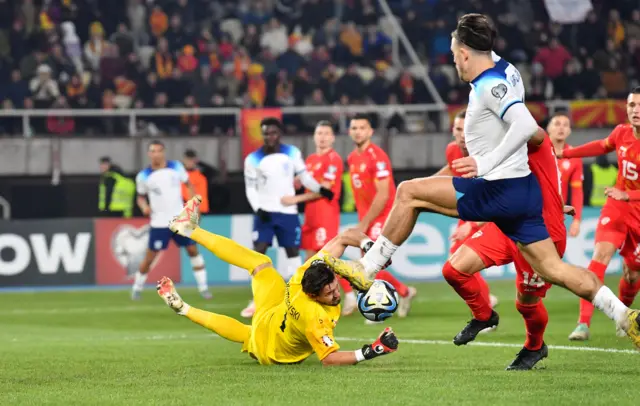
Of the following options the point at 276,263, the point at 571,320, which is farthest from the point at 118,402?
the point at 276,263

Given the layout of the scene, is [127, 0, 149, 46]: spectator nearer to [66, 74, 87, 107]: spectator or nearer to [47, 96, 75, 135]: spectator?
[66, 74, 87, 107]: spectator

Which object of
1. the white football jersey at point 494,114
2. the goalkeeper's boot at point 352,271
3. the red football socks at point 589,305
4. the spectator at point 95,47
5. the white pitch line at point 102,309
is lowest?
the white pitch line at point 102,309

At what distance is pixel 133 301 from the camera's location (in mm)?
16859

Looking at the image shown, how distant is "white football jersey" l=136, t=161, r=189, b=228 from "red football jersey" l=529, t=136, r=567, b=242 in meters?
9.77

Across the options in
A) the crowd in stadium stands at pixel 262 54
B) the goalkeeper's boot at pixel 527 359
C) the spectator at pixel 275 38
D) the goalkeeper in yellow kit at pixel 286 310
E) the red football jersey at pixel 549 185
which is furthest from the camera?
the spectator at pixel 275 38

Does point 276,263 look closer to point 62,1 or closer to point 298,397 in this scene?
point 62,1

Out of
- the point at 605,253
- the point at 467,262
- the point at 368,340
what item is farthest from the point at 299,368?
the point at 605,253

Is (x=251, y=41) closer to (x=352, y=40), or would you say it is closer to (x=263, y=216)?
(x=352, y=40)

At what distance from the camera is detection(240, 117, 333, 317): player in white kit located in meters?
15.0

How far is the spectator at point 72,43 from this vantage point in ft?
76.2

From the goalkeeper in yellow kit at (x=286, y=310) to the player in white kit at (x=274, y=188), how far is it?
203 inches

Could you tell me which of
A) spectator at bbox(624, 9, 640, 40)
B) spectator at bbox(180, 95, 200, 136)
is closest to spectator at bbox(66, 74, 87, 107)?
spectator at bbox(180, 95, 200, 136)

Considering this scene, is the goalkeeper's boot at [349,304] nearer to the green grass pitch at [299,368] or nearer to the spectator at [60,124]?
the green grass pitch at [299,368]

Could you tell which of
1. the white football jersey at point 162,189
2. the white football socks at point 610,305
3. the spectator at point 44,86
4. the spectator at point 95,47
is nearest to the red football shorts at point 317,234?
the white football jersey at point 162,189
